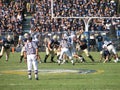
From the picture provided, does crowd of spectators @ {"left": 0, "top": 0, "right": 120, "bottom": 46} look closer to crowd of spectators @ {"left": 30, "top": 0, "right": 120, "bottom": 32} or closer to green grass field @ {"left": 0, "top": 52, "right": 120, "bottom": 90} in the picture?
crowd of spectators @ {"left": 30, "top": 0, "right": 120, "bottom": 32}

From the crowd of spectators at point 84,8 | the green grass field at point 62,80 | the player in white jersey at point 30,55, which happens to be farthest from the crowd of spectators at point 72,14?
the player in white jersey at point 30,55

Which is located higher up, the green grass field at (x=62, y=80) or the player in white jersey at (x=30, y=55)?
the player in white jersey at (x=30, y=55)

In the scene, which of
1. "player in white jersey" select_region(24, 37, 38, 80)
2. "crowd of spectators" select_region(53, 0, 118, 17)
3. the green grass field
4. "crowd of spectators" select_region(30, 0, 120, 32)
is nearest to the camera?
the green grass field

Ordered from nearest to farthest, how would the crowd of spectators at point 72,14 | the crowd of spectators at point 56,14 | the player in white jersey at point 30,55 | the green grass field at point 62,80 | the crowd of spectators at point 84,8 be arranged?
the green grass field at point 62,80
the player in white jersey at point 30,55
the crowd of spectators at point 84,8
the crowd of spectators at point 72,14
the crowd of spectators at point 56,14

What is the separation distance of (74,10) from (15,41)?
853cm

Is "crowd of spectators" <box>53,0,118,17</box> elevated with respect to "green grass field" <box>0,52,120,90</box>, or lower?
elevated

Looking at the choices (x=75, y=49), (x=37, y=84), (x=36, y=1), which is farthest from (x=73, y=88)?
(x=36, y=1)

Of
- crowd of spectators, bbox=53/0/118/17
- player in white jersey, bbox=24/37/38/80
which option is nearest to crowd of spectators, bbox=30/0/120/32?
crowd of spectators, bbox=53/0/118/17

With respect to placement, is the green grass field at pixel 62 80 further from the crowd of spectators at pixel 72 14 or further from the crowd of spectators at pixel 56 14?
the crowd of spectators at pixel 56 14

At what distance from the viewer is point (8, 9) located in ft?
143

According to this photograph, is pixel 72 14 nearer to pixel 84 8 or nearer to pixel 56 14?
Answer: pixel 56 14

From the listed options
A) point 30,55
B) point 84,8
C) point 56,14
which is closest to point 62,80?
point 30,55

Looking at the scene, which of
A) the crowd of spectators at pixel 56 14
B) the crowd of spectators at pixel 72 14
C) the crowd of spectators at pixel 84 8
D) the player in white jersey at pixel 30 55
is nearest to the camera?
the player in white jersey at pixel 30 55

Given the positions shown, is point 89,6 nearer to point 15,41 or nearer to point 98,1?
point 98,1
